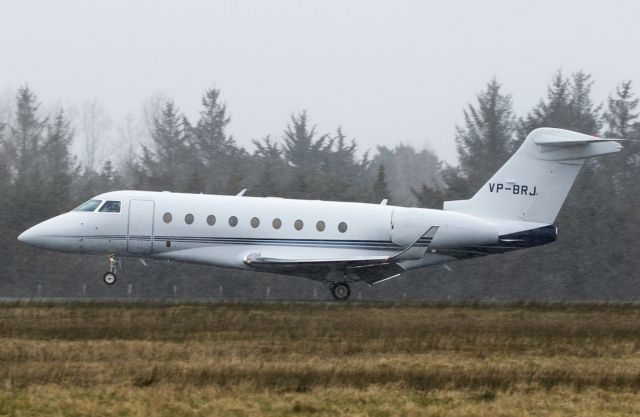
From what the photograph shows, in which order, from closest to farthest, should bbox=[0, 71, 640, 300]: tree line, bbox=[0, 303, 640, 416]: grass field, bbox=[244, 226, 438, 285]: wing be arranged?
1. bbox=[0, 303, 640, 416]: grass field
2. bbox=[244, 226, 438, 285]: wing
3. bbox=[0, 71, 640, 300]: tree line

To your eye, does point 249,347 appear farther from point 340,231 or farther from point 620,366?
point 340,231

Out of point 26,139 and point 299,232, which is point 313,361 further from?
point 26,139

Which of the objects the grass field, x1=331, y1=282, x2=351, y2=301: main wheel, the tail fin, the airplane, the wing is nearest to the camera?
the grass field

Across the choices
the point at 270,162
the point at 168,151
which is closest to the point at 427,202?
the point at 270,162

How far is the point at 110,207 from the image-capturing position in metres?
29.1

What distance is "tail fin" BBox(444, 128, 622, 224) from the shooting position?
97.5 feet

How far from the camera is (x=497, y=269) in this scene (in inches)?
1761

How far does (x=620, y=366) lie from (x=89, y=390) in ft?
26.9

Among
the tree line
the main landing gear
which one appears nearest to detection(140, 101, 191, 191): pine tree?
the tree line

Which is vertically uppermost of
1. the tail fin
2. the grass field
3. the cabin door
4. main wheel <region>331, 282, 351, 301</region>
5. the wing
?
the tail fin

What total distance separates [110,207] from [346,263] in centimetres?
653

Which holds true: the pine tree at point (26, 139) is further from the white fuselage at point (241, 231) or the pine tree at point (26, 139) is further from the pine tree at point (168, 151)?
the white fuselage at point (241, 231)

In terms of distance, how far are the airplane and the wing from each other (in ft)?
0.09

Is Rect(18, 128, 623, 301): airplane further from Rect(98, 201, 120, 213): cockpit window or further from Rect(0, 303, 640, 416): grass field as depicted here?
Rect(0, 303, 640, 416): grass field
